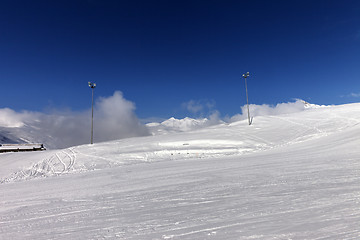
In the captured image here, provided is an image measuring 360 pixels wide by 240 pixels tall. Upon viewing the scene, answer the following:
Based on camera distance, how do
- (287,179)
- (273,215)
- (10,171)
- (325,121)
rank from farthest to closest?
1. (325,121)
2. (10,171)
3. (287,179)
4. (273,215)

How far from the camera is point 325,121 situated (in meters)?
27.4

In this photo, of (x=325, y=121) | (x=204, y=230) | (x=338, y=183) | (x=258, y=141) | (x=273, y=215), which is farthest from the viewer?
(x=325, y=121)

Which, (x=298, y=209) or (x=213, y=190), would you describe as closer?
(x=298, y=209)

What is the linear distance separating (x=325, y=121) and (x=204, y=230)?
3115 centimetres

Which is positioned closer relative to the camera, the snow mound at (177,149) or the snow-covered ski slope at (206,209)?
the snow-covered ski slope at (206,209)

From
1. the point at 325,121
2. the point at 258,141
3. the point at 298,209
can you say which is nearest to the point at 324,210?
the point at 298,209

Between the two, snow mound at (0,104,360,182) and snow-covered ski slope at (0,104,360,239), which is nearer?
snow-covered ski slope at (0,104,360,239)

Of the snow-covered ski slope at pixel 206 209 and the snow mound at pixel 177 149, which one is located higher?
the snow mound at pixel 177 149

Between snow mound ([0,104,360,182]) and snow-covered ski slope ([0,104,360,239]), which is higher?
snow mound ([0,104,360,182])

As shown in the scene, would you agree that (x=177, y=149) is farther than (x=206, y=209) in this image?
Yes

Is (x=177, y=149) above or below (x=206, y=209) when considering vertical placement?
above

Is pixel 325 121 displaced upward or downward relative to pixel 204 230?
upward

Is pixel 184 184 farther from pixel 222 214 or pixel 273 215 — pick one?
pixel 273 215

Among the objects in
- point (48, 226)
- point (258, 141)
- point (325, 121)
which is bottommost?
point (48, 226)
